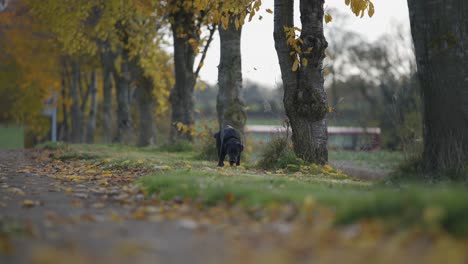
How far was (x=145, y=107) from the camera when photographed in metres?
30.9

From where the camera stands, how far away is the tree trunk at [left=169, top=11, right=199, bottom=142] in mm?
24625

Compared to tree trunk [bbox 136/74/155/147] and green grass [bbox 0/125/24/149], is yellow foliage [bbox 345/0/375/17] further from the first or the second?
green grass [bbox 0/125/24/149]

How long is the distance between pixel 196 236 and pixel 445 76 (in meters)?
6.43

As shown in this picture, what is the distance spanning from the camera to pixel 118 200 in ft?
31.2

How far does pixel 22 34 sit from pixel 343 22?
33128mm

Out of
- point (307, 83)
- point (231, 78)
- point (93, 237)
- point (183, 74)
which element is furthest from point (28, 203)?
point (183, 74)

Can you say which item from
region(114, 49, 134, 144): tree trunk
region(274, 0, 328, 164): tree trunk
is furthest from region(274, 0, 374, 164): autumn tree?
region(114, 49, 134, 144): tree trunk

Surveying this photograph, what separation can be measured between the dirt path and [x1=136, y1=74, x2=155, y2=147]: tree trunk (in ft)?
68.1

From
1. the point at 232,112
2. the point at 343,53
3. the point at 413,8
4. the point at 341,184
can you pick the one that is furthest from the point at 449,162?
the point at 343,53

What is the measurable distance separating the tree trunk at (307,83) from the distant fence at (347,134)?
3.21 ft

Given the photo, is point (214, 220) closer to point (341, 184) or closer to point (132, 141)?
point (341, 184)

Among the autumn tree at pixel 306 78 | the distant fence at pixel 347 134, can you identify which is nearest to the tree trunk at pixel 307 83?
the autumn tree at pixel 306 78

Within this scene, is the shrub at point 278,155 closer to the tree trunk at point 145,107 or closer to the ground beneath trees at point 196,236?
the ground beneath trees at point 196,236

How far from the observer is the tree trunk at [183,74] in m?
24.6
